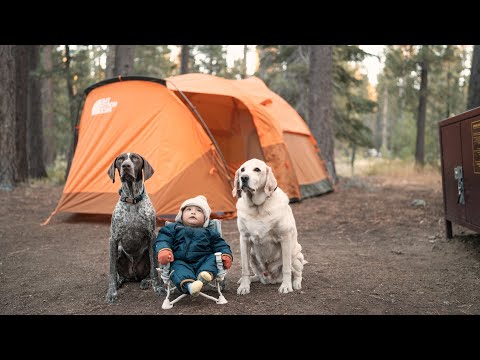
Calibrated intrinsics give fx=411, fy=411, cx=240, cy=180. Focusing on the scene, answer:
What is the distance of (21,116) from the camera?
35.0ft

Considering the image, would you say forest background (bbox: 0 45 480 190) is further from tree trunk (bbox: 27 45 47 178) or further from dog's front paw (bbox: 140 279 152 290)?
dog's front paw (bbox: 140 279 152 290)

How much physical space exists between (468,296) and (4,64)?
11.1m

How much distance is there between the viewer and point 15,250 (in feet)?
17.6

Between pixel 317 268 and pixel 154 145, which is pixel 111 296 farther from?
pixel 154 145

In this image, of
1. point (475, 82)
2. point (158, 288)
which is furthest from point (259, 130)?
point (158, 288)

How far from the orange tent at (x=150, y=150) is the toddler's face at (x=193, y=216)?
11.2 feet

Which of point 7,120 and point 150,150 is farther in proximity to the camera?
point 7,120

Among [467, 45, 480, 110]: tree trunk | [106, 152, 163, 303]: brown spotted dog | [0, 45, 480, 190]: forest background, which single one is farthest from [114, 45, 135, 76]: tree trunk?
[467, 45, 480, 110]: tree trunk

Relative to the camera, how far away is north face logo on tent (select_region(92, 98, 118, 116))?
7.45 metres

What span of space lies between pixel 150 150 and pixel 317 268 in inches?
152

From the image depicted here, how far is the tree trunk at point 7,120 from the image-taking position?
10137mm

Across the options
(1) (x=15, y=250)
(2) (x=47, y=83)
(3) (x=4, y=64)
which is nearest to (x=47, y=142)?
(2) (x=47, y=83)

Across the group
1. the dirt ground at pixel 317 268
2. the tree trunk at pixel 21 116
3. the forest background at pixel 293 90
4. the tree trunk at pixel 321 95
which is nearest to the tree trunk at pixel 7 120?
the forest background at pixel 293 90

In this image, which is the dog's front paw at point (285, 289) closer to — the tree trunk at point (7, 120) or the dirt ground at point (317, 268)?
the dirt ground at point (317, 268)
